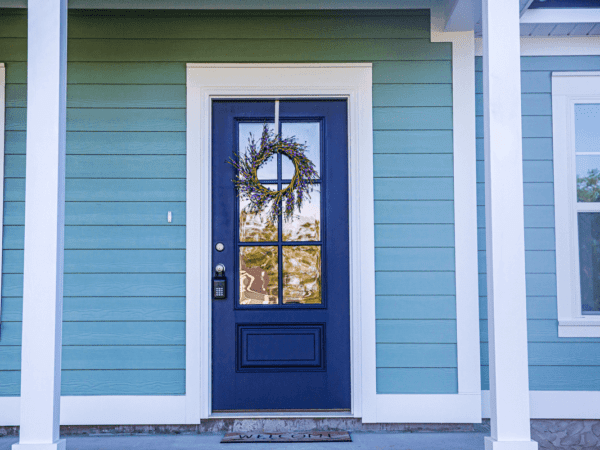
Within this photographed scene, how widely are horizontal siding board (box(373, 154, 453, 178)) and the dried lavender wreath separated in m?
0.39

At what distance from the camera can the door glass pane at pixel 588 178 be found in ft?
9.75

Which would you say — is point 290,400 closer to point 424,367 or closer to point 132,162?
point 424,367

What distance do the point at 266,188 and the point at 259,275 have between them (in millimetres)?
512

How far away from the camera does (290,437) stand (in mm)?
2691

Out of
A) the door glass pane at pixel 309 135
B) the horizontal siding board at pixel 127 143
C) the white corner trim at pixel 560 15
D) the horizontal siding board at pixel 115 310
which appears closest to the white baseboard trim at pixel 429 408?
the horizontal siding board at pixel 115 310

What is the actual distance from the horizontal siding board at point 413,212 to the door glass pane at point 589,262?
830mm

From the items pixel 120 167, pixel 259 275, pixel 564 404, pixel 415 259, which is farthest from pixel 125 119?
pixel 564 404

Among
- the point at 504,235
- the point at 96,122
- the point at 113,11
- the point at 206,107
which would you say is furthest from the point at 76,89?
the point at 504,235

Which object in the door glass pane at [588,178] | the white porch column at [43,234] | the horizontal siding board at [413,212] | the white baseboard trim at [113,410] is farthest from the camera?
the door glass pane at [588,178]

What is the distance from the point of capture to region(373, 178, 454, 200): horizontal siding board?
9.43 feet

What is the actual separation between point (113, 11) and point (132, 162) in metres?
0.89

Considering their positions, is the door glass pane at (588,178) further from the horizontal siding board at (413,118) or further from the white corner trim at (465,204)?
the horizontal siding board at (413,118)

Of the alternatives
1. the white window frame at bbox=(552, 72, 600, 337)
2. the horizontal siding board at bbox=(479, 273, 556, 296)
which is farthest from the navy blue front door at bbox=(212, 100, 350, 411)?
the white window frame at bbox=(552, 72, 600, 337)

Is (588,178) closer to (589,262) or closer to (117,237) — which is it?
(589,262)
